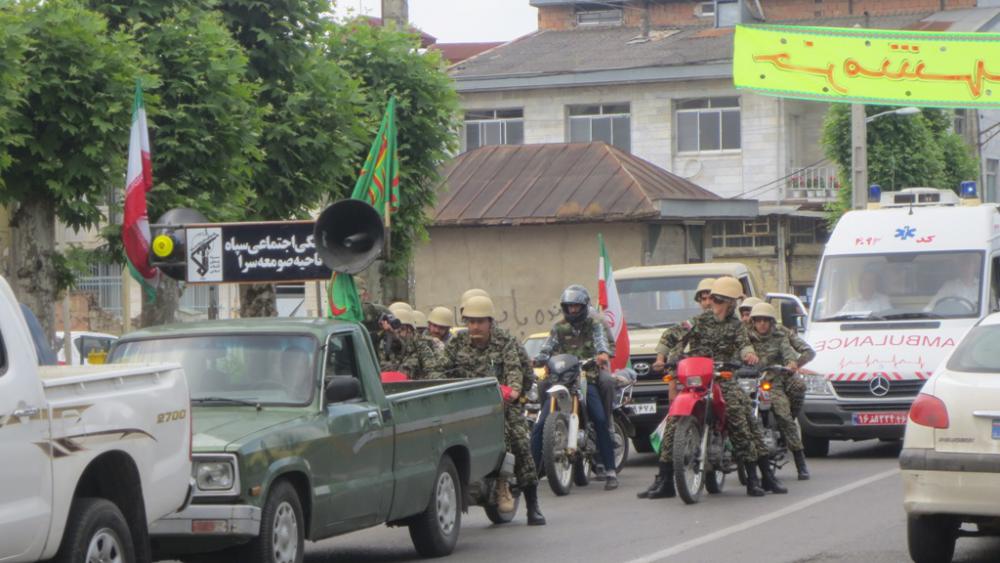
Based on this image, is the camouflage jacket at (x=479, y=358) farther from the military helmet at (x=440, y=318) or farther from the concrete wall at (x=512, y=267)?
the concrete wall at (x=512, y=267)

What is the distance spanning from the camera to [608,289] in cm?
1814

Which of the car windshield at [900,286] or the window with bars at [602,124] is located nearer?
the car windshield at [900,286]

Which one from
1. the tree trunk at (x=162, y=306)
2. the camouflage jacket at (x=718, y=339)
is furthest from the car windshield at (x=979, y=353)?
the tree trunk at (x=162, y=306)

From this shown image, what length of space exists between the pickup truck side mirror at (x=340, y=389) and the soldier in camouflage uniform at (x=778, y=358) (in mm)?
6924

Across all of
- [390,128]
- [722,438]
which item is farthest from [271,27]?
[722,438]

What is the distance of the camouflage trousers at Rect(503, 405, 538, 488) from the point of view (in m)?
13.0

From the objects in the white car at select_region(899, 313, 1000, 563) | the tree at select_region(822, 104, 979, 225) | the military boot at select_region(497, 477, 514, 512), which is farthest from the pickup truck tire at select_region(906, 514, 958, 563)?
the tree at select_region(822, 104, 979, 225)

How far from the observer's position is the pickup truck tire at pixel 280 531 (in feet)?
30.3

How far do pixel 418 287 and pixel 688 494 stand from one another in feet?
78.2

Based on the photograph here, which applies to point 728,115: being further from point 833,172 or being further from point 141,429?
point 141,429

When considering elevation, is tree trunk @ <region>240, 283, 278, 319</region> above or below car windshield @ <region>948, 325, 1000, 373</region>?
above

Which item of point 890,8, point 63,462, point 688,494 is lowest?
point 688,494

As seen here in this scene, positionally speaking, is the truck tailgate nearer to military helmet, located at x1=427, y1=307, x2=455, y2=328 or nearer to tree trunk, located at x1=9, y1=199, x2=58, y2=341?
military helmet, located at x1=427, y1=307, x2=455, y2=328

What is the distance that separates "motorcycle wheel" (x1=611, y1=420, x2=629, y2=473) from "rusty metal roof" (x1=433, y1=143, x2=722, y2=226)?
57.2 ft
